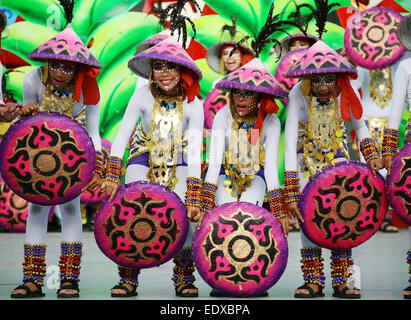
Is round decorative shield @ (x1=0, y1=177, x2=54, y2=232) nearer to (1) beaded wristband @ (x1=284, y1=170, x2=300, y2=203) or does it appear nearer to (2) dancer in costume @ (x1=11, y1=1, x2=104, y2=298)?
(2) dancer in costume @ (x1=11, y1=1, x2=104, y2=298)

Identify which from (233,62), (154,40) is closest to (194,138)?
(154,40)

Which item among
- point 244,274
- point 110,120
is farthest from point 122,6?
point 244,274

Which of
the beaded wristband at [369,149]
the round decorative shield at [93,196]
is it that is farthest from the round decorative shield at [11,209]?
the beaded wristband at [369,149]

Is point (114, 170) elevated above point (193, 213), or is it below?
above

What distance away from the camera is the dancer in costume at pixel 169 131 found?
4.16m

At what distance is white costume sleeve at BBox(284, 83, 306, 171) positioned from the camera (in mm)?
4128

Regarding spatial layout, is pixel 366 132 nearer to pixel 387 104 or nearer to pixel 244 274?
pixel 244 274

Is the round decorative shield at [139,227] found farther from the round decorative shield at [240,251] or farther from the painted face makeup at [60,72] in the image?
the painted face makeup at [60,72]

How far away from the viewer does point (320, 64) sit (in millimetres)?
4121

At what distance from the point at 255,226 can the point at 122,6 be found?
5.60m

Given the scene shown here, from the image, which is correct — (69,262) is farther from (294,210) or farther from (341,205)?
(341,205)

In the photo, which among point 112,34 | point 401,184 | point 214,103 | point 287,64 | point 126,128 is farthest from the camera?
point 112,34

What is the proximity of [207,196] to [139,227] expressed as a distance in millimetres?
435

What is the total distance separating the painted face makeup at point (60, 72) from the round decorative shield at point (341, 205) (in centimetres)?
148
